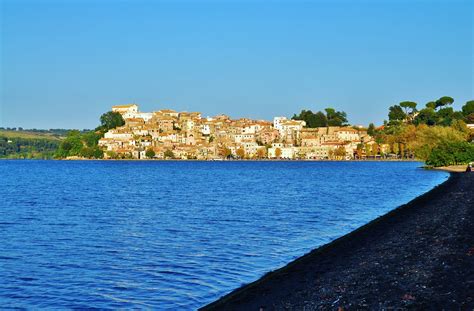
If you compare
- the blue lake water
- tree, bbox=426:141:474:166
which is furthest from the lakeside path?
tree, bbox=426:141:474:166

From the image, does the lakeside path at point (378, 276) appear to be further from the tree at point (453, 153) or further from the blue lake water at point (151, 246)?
the tree at point (453, 153)

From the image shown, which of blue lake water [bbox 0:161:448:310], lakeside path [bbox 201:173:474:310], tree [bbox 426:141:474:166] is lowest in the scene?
blue lake water [bbox 0:161:448:310]

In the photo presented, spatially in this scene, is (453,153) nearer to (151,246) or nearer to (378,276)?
(151,246)

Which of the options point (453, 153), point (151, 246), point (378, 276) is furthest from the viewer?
point (453, 153)

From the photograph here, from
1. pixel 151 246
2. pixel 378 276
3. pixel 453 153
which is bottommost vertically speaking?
pixel 151 246

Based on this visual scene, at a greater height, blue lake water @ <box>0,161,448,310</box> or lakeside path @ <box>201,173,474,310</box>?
lakeside path @ <box>201,173,474,310</box>

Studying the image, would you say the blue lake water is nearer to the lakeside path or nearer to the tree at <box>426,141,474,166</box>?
the lakeside path

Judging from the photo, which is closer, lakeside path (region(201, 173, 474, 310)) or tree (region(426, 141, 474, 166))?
lakeside path (region(201, 173, 474, 310))

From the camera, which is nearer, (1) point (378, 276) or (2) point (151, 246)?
(1) point (378, 276)

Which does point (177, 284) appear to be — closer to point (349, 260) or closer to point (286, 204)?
point (349, 260)

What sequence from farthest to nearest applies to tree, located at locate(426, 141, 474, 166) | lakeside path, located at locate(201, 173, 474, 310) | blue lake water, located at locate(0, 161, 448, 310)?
tree, located at locate(426, 141, 474, 166) → blue lake water, located at locate(0, 161, 448, 310) → lakeside path, located at locate(201, 173, 474, 310)

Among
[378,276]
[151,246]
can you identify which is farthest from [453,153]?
[378,276]

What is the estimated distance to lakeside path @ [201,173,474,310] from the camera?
39.6ft

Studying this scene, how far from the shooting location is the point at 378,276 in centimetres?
1448
